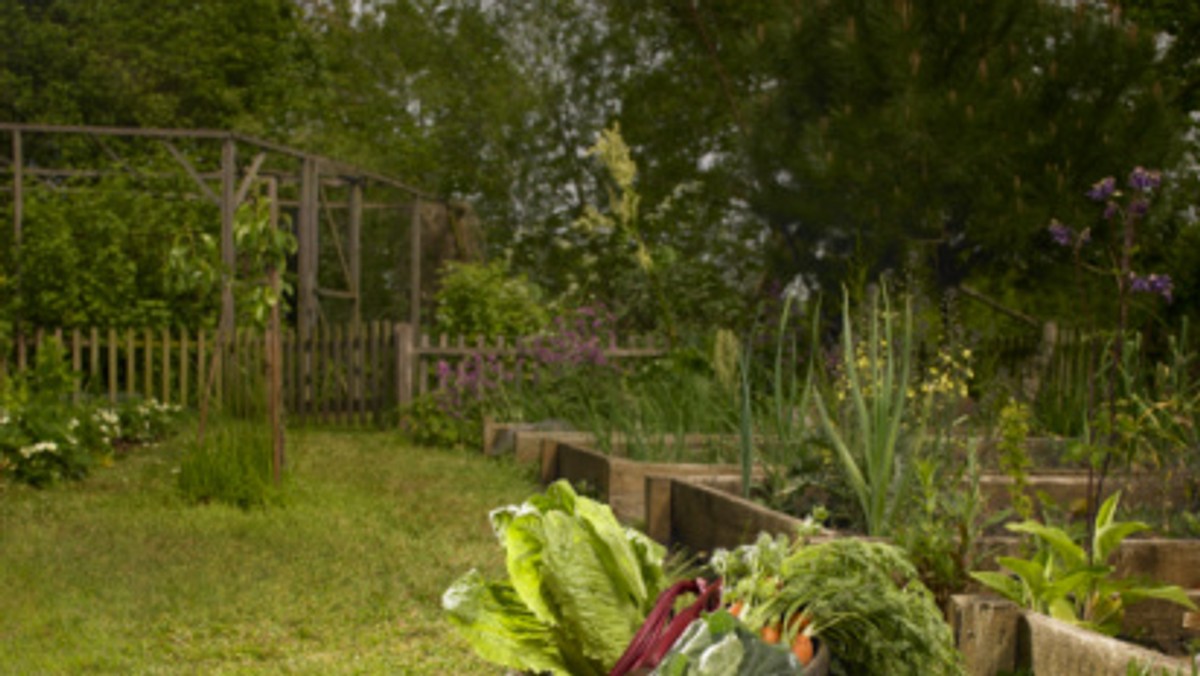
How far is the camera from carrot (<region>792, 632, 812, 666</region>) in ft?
8.71

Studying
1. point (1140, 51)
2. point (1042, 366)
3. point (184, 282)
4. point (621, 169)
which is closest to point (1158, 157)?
point (1140, 51)

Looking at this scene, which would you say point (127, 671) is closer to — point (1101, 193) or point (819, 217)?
point (1101, 193)

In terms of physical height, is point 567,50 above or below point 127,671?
above

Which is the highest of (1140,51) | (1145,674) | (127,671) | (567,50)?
(567,50)

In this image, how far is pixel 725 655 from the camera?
236 centimetres

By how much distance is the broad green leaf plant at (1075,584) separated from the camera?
141 inches

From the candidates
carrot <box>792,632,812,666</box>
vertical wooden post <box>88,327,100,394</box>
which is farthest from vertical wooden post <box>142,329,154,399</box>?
carrot <box>792,632,812,666</box>

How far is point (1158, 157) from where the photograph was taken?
35.6 ft

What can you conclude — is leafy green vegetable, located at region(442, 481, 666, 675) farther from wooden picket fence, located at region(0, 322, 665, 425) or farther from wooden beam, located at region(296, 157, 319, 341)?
wooden beam, located at region(296, 157, 319, 341)

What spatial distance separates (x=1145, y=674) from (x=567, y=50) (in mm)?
17441

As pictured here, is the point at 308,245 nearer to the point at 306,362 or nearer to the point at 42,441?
the point at 306,362

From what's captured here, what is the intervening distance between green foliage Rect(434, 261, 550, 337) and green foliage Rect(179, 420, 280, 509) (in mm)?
5175

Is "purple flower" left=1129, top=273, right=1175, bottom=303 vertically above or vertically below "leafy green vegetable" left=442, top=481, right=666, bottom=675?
above

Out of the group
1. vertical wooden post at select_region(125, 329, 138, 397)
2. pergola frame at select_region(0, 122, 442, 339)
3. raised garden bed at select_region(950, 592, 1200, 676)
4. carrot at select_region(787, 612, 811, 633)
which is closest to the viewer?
carrot at select_region(787, 612, 811, 633)
